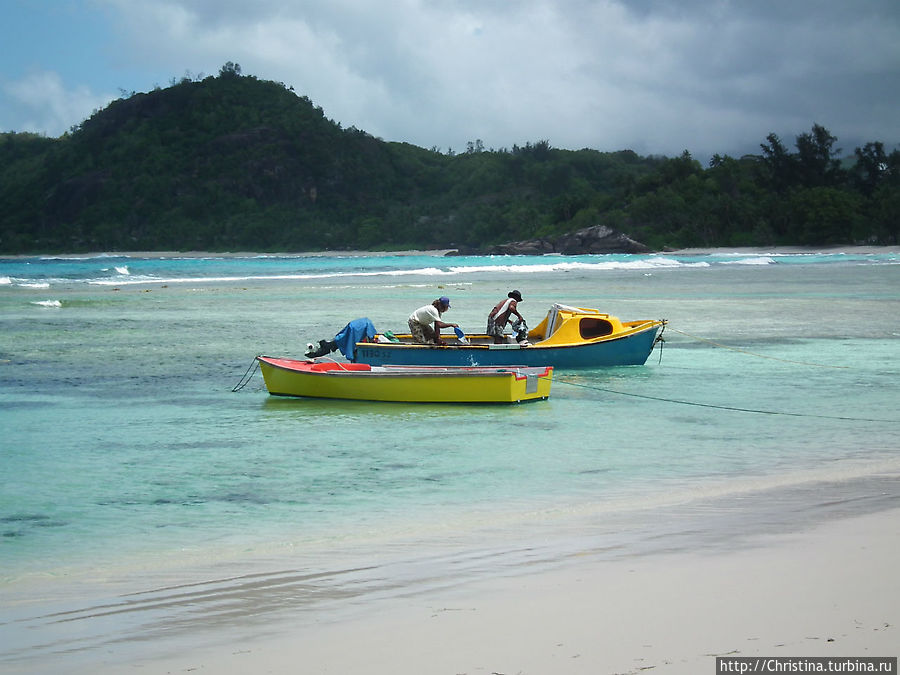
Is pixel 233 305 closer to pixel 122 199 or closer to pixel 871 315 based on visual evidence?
pixel 871 315

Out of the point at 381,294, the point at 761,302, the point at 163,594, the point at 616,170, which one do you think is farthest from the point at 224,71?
the point at 163,594

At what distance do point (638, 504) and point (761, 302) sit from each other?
28417mm

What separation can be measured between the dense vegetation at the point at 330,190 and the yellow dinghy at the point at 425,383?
10349 centimetres

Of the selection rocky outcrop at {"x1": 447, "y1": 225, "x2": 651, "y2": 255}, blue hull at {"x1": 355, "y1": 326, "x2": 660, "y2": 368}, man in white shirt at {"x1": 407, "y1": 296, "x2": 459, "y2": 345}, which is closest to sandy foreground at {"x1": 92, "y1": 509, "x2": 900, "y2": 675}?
blue hull at {"x1": 355, "y1": 326, "x2": 660, "y2": 368}

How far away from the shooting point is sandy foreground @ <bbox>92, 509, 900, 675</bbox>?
4652mm

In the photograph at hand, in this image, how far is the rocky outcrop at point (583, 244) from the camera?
110 m

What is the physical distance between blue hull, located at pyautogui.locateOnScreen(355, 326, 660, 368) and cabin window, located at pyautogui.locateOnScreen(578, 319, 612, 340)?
0.42m

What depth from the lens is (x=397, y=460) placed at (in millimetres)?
10531

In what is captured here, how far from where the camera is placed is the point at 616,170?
6176 inches

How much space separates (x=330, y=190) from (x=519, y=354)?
12894 centimetres

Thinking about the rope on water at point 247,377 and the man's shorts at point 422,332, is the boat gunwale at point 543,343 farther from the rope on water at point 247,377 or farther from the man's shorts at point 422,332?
the rope on water at point 247,377

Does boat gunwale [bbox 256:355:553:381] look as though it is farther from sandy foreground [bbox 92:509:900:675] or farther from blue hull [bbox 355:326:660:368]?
sandy foreground [bbox 92:509:900:675]

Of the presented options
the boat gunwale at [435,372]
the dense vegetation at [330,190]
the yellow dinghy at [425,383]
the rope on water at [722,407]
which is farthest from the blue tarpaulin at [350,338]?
the dense vegetation at [330,190]

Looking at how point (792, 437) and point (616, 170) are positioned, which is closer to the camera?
point (792, 437)
